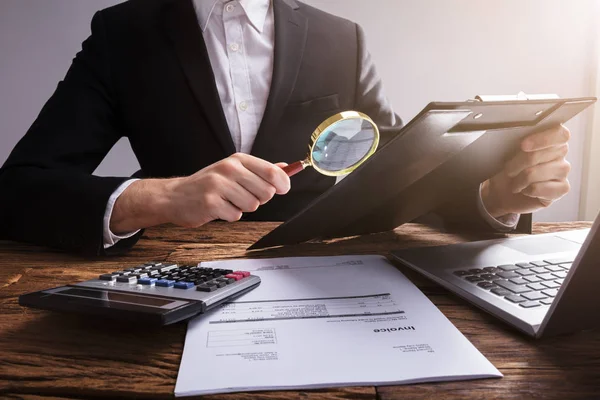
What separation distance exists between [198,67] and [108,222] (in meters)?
0.68

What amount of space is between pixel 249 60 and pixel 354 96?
1.28 feet

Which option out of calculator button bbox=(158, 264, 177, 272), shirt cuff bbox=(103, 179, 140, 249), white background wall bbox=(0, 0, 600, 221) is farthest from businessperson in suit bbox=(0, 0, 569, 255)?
white background wall bbox=(0, 0, 600, 221)

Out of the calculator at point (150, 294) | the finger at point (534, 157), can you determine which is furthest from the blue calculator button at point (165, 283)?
the finger at point (534, 157)

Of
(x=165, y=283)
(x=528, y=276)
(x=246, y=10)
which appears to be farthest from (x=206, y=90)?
(x=528, y=276)

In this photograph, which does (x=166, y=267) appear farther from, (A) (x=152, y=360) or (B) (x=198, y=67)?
(B) (x=198, y=67)

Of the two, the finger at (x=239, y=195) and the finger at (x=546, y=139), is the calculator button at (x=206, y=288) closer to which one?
the finger at (x=239, y=195)

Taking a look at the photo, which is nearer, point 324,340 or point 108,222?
point 324,340

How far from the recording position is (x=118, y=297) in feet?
1.91

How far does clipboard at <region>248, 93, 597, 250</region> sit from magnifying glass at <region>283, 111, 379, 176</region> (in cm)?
10

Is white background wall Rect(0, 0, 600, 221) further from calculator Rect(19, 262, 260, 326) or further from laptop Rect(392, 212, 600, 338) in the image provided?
calculator Rect(19, 262, 260, 326)

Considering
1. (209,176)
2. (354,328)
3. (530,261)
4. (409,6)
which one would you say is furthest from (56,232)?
(409,6)

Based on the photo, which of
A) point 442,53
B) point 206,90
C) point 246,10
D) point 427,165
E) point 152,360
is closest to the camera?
point 152,360

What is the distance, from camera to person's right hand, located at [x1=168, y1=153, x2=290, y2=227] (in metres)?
0.85

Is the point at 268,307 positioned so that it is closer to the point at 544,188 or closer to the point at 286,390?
the point at 286,390
